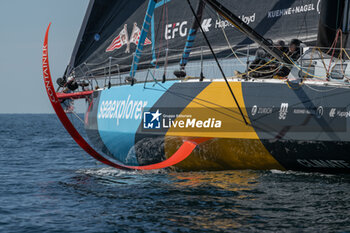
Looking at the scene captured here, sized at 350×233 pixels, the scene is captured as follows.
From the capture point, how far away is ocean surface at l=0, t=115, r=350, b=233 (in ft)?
21.2

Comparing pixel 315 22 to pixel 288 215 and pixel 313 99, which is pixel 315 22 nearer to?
pixel 313 99

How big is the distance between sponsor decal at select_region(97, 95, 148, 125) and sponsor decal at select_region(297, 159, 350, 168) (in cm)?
347

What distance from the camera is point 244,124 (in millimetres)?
9062

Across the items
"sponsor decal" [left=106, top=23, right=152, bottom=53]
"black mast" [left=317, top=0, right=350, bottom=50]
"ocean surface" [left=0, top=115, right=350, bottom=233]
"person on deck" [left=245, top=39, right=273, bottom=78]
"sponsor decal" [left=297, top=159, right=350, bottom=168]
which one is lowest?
"ocean surface" [left=0, top=115, right=350, bottom=233]

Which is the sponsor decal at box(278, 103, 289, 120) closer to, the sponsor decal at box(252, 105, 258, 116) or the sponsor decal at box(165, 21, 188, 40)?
the sponsor decal at box(252, 105, 258, 116)

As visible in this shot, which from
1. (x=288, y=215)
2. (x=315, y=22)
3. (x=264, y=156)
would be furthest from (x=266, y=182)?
(x=315, y=22)

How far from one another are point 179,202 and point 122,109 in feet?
13.5

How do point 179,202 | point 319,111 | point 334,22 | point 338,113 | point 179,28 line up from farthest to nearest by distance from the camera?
point 179,28 → point 334,22 → point 319,111 → point 338,113 → point 179,202

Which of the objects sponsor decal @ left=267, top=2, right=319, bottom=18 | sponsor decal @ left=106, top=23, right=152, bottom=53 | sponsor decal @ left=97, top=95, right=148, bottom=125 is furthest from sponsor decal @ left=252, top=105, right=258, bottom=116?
sponsor decal @ left=106, top=23, right=152, bottom=53

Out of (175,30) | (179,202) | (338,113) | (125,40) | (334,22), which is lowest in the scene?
(179,202)

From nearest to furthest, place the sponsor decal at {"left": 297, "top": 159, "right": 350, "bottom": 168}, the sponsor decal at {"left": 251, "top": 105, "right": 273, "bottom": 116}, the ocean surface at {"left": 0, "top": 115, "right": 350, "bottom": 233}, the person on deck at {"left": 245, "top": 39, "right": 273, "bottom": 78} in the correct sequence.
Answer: the ocean surface at {"left": 0, "top": 115, "right": 350, "bottom": 233} → the sponsor decal at {"left": 297, "top": 159, "right": 350, "bottom": 168} → the sponsor decal at {"left": 251, "top": 105, "right": 273, "bottom": 116} → the person on deck at {"left": 245, "top": 39, "right": 273, "bottom": 78}

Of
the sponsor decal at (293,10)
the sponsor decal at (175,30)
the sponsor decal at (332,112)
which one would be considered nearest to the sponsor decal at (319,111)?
the sponsor decal at (332,112)

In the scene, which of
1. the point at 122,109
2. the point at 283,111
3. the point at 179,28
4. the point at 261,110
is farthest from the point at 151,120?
the point at 179,28

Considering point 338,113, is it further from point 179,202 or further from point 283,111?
point 179,202
